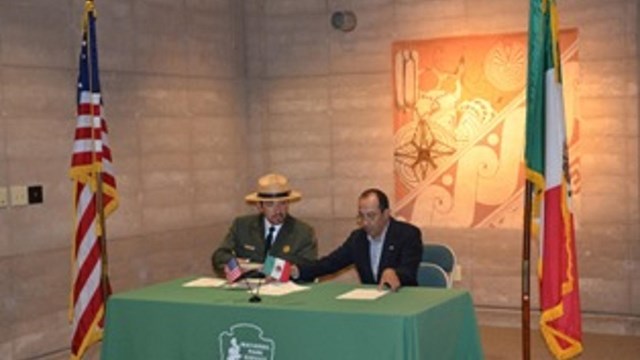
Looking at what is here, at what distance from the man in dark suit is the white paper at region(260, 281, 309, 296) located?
0.76 feet

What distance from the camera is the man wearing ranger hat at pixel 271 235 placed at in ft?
19.6

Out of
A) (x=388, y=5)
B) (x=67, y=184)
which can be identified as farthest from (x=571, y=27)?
(x=67, y=184)

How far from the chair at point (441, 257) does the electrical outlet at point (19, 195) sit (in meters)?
2.58

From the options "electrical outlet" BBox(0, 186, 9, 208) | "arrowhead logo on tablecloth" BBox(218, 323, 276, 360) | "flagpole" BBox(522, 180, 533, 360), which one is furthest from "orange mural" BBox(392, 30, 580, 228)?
"arrowhead logo on tablecloth" BBox(218, 323, 276, 360)

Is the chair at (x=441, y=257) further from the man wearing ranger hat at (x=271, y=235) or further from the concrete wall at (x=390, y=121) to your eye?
the concrete wall at (x=390, y=121)

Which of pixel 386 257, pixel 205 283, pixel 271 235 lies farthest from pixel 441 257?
pixel 205 283

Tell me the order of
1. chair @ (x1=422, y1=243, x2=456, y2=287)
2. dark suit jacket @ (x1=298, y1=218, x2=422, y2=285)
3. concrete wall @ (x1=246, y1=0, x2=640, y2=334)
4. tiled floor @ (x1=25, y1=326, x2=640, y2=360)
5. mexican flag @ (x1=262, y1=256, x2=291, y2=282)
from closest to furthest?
mexican flag @ (x1=262, y1=256, x2=291, y2=282) < dark suit jacket @ (x1=298, y1=218, x2=422, y2=285) < chair @ (x1=422, y1=243, x2=456, y2=287) < tiled floor @ (x1=25, y1=326, x2=640, y2=360) < concrete wall @ (x1=246, y1=0, x2=640, y2=334)

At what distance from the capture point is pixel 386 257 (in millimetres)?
5371

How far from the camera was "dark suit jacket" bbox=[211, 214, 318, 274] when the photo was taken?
5.98m

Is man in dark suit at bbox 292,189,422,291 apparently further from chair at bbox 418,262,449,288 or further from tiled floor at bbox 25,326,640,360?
tiled floor at bbox 25,326,640,360

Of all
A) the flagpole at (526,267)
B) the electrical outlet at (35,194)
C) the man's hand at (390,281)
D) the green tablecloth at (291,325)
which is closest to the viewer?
the green tablecloth at (291,325)

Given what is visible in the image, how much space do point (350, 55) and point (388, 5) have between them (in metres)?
0.53

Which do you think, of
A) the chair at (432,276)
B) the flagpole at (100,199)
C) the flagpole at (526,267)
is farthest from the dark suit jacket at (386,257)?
the flagpole at (100,199)

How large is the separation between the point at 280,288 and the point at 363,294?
50 cm
